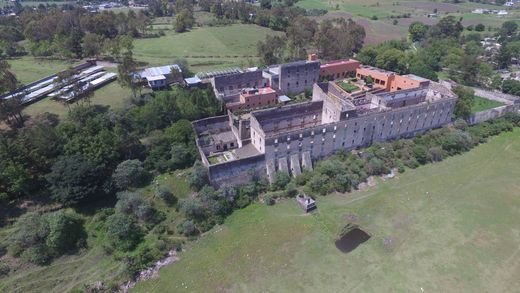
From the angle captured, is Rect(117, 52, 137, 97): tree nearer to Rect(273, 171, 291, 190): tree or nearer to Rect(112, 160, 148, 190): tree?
Rect(112, 160, 148, 190): tree

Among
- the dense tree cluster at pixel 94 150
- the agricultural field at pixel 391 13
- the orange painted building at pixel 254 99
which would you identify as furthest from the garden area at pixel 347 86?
the agricultural field at pixel 391 13

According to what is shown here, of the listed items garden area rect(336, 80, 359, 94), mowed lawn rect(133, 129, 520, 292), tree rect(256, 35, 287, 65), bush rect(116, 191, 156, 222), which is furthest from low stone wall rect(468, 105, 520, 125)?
bush rect(116, 191, 156, 222)

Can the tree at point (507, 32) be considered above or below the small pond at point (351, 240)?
above

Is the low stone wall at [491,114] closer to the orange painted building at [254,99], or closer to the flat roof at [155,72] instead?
the orange painted building at [254,99]

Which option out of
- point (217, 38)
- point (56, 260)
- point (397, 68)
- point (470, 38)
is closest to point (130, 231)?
point (56, 260)

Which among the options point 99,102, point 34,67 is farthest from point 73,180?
point 34,67

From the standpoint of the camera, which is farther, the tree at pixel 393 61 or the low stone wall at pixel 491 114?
the tree at pixel 393 61
